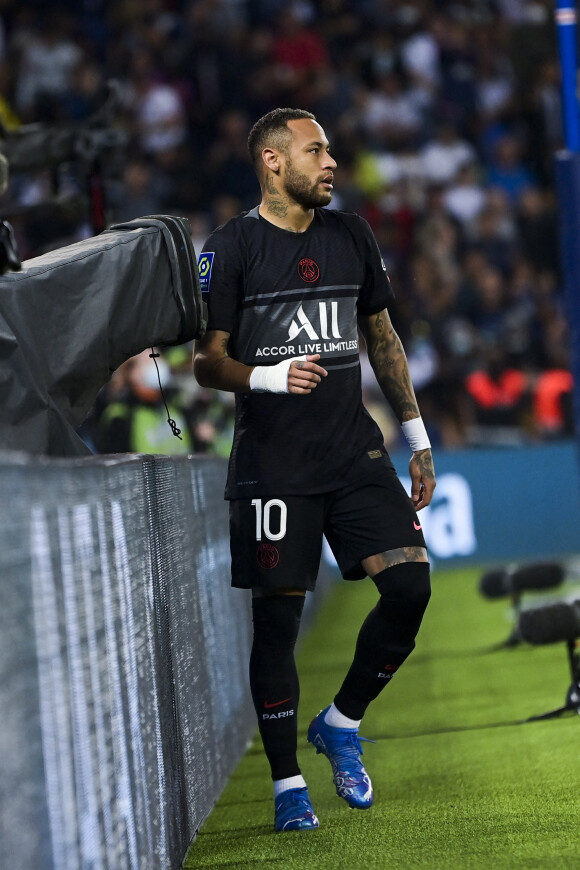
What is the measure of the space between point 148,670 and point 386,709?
10.4 feet

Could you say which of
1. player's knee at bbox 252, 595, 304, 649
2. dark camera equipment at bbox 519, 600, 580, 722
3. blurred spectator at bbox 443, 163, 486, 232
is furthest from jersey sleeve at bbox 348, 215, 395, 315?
blurred spectator at bbox 443, 163, 486, 232

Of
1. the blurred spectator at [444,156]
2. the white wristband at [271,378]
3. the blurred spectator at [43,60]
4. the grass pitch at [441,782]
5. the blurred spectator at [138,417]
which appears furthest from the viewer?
the blurred spectator at [444,156]

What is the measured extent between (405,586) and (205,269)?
1.16 meters

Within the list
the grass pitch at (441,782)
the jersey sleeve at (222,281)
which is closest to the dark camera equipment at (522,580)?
the grass pitch at (441,782)

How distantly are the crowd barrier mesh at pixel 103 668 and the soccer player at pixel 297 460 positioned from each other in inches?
10.4

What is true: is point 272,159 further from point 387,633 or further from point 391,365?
point 387,633

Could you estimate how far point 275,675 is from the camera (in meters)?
4.34

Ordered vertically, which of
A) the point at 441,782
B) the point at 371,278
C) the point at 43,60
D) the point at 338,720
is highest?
the point at 43,60

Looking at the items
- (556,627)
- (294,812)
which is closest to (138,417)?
(556,627)

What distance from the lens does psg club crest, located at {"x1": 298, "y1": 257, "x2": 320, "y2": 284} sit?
438 cm

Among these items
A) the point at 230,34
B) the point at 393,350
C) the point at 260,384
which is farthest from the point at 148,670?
the point at 230,34

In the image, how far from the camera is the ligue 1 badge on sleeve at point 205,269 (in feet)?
14.2

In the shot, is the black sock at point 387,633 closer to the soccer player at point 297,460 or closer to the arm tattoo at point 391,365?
the soccer player at point 297,460

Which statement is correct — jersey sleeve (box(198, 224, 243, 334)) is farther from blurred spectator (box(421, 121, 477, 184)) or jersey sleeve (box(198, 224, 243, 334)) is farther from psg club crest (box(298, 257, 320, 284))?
blurred spectator (box(421, 121, 477, 184))
